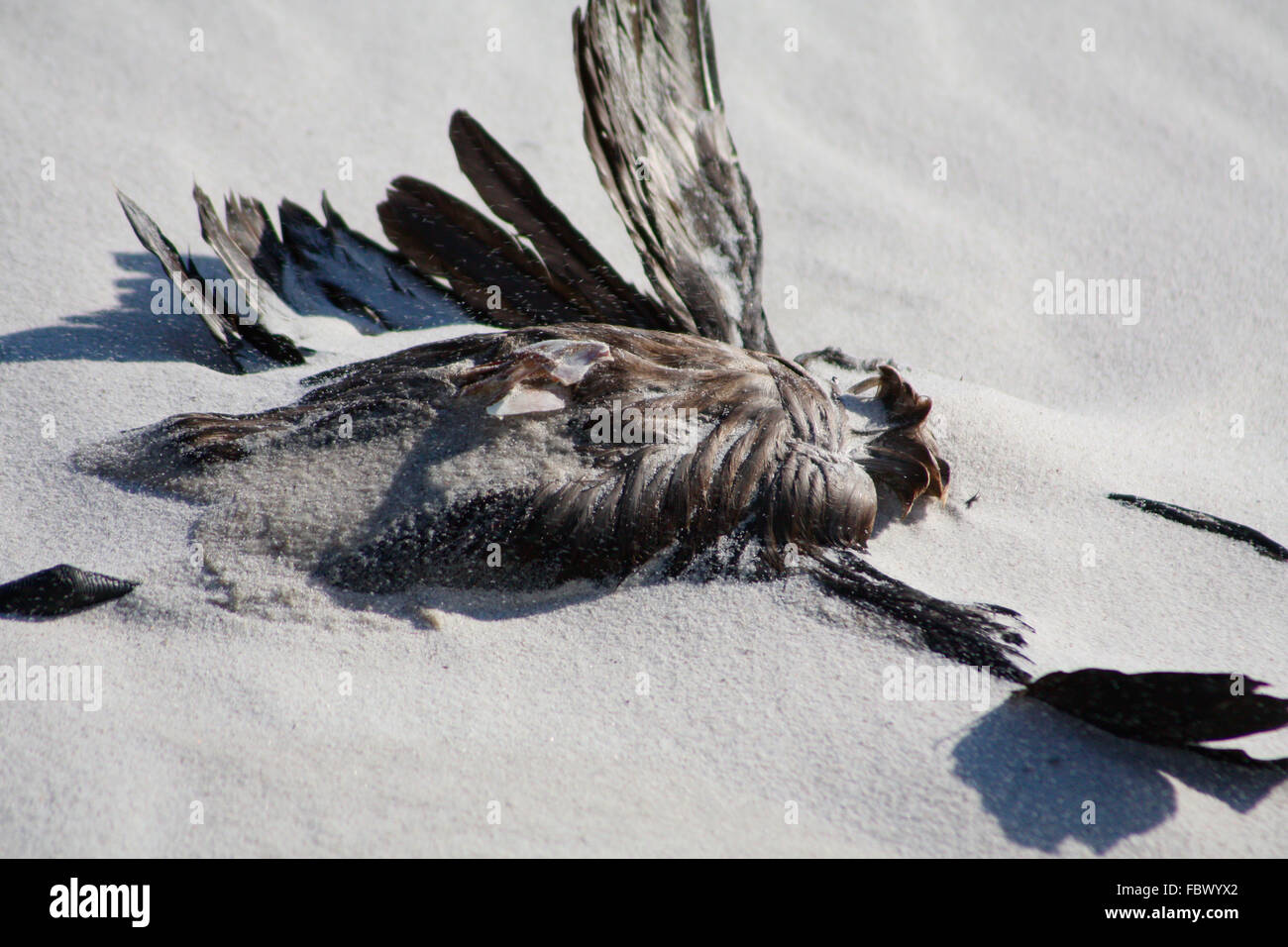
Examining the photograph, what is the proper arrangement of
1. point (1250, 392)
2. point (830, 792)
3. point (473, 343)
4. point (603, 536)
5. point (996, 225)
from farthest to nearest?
point (996, 225) < point (1250, 392) < point (473, 343) < point (603, 536) < point (830, 792)

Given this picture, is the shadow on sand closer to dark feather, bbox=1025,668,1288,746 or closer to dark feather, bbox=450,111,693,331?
dark feather, bbox=1025,668,1288,746

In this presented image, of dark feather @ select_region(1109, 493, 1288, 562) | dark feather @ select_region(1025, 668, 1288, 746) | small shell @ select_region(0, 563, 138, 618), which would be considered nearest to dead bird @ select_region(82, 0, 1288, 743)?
dark feather @ select_region(1025, 668, 1288, 746)

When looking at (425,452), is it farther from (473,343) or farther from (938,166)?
(938,166)

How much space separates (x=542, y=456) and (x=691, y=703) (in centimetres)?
64

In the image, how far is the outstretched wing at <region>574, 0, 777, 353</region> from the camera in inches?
102

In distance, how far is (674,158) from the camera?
278 centimetres

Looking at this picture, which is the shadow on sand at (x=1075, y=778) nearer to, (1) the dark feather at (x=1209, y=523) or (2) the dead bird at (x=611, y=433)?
(2) the dead bird at (x=611, y=433)

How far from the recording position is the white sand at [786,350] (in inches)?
63.2

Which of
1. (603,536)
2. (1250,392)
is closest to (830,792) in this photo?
(603,536)

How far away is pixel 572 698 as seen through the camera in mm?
1797

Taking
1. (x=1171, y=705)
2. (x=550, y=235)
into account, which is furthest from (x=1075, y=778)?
(x=550, y=235)

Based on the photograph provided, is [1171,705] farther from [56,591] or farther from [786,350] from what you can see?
[56,591]

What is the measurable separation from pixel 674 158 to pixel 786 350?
2.57 feet

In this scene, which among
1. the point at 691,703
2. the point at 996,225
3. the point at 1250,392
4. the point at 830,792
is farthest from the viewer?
the point at 996,225
